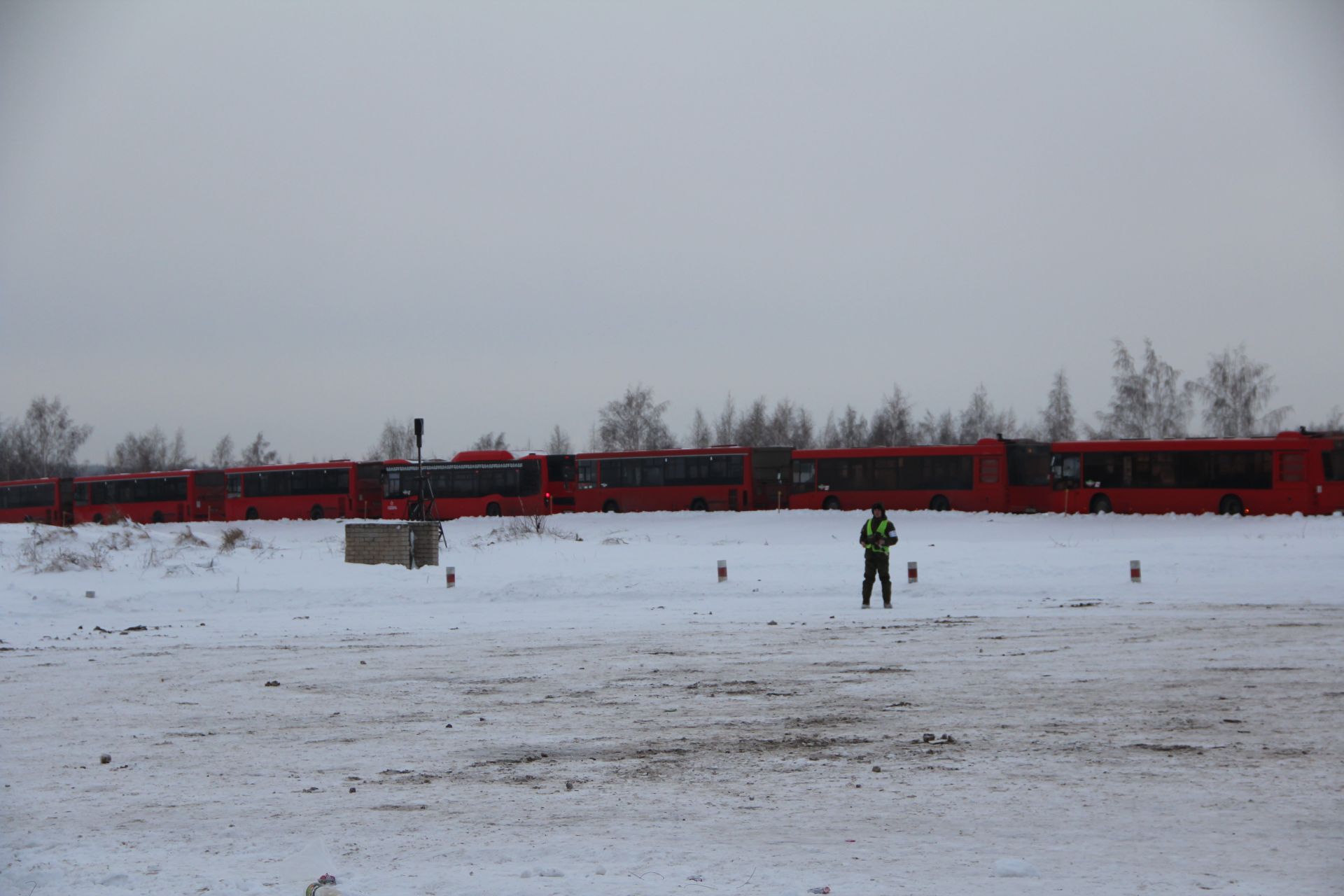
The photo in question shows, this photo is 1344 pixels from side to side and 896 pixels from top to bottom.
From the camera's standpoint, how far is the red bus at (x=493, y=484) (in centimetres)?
5256

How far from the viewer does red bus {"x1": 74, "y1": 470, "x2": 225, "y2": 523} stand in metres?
59.8

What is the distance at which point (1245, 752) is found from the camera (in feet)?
27.9

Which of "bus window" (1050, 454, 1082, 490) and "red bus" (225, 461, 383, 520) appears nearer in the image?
"bus window" (1050, 454, 1082, 490)

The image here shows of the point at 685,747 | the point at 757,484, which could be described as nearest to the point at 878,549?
the point at 685,747

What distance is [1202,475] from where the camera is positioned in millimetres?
41156

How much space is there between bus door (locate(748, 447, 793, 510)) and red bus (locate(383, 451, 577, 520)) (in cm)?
835

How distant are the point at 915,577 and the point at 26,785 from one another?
1798 centimetres

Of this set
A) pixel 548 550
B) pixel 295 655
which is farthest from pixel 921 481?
pixel 295 655

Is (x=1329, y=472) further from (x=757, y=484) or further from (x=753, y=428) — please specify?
(x=753, y=428)

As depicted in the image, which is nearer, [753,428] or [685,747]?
[685,747]

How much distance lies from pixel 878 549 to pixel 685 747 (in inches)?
449

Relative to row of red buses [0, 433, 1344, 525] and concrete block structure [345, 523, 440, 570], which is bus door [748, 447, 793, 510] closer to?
row of red buses [0, 433, 1344, 525]

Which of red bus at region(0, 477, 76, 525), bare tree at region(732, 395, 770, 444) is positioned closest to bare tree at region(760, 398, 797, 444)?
bare tree at region(732, 395, 770, 444)

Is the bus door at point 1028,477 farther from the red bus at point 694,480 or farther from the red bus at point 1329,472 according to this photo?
the red bus at point 694,480
